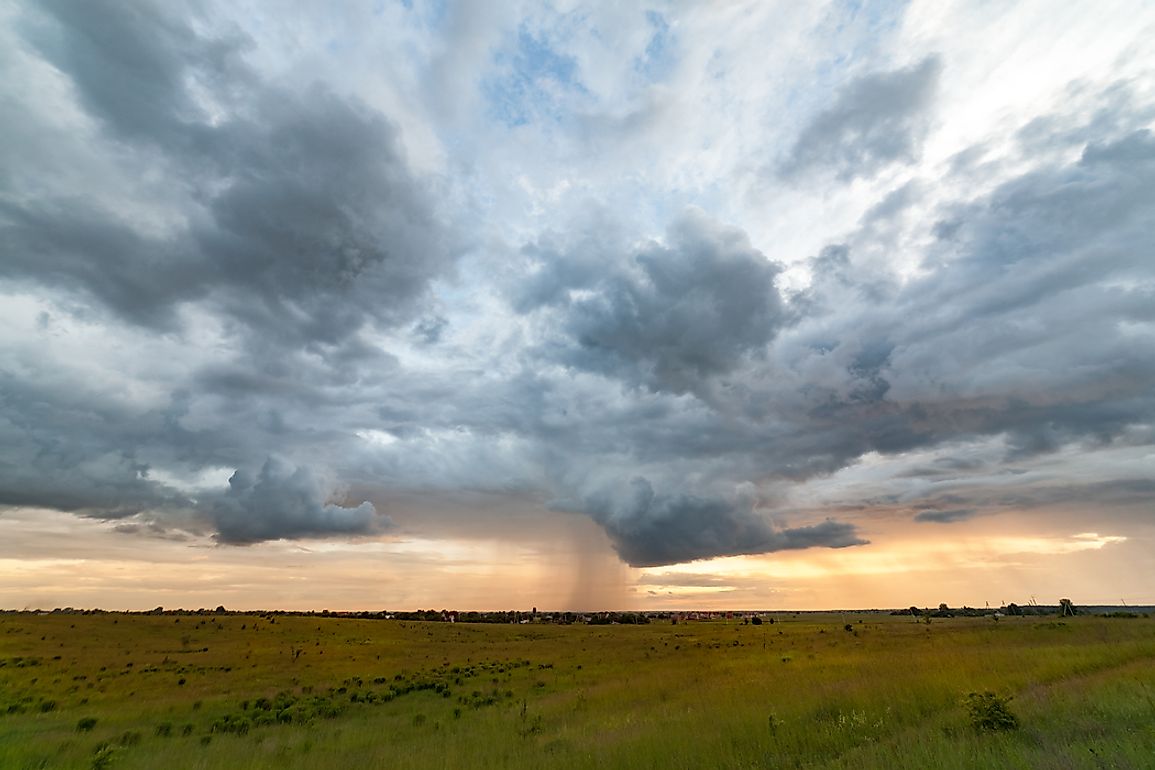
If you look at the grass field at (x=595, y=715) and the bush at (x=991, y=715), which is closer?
the grass field at (x=595, y=715)

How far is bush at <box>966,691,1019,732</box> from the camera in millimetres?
11195

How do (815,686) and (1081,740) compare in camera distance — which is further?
(815,686)

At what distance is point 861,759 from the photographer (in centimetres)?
991

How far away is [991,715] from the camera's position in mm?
11531

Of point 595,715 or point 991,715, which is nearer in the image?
point 991,715

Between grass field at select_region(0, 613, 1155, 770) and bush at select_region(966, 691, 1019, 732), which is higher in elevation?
bush at select_region(966, 691, 1019, 732)

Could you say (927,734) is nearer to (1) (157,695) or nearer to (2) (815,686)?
(2) (815,686)

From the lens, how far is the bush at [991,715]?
11195 mm

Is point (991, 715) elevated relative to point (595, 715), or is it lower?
elevated

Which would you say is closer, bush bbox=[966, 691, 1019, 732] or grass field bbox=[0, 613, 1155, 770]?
grass field bbox=[0, 613, 1155, 770]

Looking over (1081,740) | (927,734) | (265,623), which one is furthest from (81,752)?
(265,623)

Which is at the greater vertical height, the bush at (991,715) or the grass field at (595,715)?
the bush at (991,715)

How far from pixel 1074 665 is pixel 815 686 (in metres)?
10.7

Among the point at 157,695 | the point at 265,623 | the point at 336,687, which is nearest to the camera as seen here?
the point at 157,695
